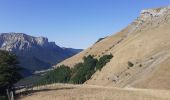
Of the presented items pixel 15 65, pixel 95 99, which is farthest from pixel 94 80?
pixel 95 99

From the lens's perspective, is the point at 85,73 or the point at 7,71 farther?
the point at 85,73

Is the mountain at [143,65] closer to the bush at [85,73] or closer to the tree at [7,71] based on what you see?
the bush at [85,73]

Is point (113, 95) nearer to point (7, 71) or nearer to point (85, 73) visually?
point (7, 71)

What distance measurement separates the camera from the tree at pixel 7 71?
10550 cm

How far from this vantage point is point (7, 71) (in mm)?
109000

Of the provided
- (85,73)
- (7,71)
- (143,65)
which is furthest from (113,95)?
(85,73)

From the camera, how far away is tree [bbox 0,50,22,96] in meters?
106

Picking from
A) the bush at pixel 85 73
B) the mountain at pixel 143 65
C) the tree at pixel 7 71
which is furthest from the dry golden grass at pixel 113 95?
the bush at pixel 85 73

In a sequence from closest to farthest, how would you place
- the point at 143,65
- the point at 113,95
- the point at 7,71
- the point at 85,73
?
the point at 113,95 → the point at 7,71 → the point at 143,65 → the point at 85,73

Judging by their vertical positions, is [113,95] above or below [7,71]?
below

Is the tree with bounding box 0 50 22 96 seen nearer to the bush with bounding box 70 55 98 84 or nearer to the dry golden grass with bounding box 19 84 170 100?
the dry golden grass with bounding box 19 84 170 100

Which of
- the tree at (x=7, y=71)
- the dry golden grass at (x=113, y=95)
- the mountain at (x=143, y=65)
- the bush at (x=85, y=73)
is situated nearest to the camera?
the dry golden grass at (x=113, y=95)

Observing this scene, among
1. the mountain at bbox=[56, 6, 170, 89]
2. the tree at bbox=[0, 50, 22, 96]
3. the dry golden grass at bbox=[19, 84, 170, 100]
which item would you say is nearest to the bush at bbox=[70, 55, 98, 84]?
the mountain at bbox=[56, 6, 170, 89]

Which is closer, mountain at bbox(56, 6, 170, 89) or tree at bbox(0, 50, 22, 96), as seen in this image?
mountain at bbox(56, 6, 170, 89)
